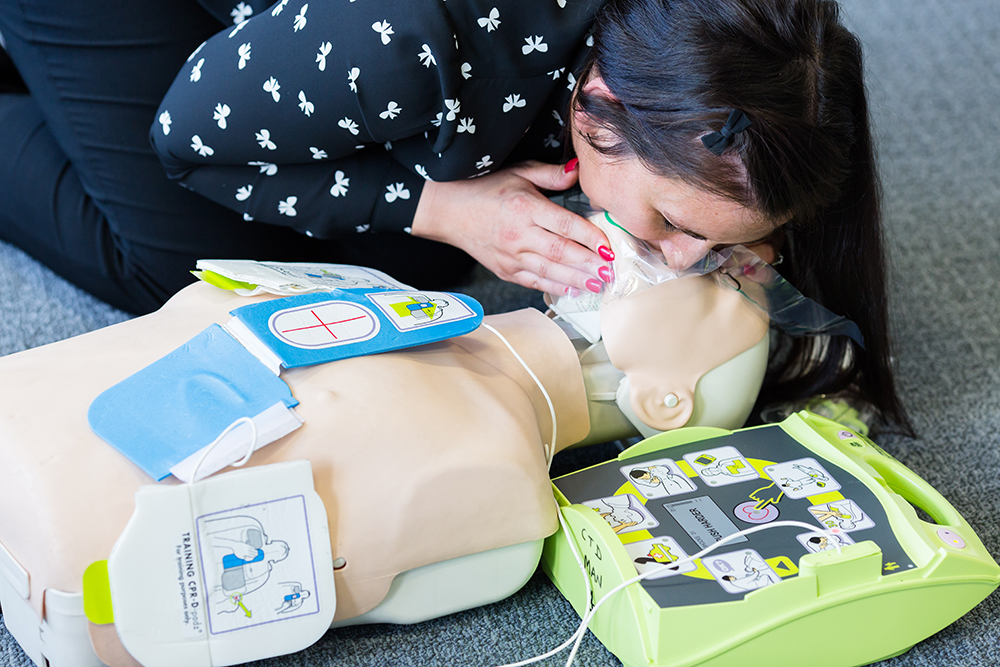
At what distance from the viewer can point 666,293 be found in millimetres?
749

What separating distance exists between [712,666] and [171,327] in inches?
18.4

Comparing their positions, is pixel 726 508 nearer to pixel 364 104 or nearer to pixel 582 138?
pixel 582 138

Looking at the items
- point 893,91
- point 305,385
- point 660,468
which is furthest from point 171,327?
point 893,91

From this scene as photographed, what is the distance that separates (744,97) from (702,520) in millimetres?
319

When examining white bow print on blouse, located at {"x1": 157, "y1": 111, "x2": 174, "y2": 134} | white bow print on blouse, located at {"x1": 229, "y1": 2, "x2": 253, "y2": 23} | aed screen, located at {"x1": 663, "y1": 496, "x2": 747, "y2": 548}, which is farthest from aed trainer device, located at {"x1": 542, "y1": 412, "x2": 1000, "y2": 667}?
white bow print on blouse, located at {"x1": 229, "y1": 2, "x2": 253, "y2": 23}

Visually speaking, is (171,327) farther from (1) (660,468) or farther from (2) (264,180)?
(1) (660,468)

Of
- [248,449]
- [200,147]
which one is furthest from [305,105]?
[248,449]

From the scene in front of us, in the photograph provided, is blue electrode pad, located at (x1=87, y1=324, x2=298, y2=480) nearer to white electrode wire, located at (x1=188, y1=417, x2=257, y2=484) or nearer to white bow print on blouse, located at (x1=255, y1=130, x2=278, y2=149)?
white electrode wire, located at (x1=188, y1=417, x2=257, y2=484)

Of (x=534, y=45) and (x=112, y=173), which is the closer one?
(x=534, y=45)

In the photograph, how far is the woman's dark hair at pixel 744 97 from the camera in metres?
0.65

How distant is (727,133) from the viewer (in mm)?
643

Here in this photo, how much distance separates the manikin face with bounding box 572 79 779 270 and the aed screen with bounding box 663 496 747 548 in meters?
0.21

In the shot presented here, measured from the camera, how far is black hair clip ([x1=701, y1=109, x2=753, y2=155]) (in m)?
0.64

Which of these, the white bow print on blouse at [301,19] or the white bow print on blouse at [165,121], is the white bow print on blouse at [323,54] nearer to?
the white bow print on blouse at [301,19]
